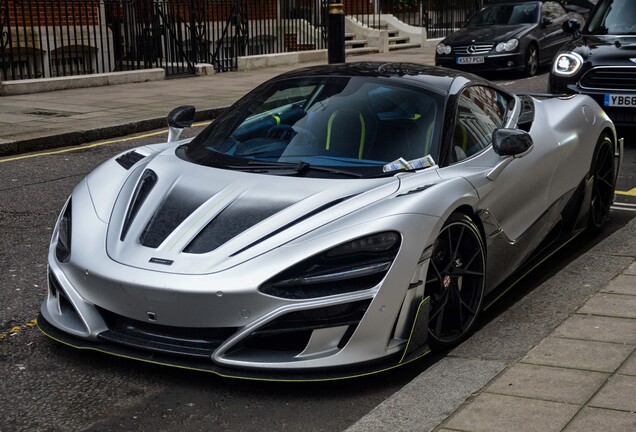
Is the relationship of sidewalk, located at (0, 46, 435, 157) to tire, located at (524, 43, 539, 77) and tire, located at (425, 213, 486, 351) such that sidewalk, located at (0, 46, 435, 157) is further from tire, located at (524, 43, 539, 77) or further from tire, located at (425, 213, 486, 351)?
tire, located at (425, 213, 486, 351)

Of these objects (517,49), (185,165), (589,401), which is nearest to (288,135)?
(185,165)

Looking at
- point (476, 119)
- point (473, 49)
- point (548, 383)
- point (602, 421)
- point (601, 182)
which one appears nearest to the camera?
point (602, 421)

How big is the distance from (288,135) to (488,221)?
1.14 m

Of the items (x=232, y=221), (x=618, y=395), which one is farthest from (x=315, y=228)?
(x=618, y=395)

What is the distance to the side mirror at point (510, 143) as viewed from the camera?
205 inches

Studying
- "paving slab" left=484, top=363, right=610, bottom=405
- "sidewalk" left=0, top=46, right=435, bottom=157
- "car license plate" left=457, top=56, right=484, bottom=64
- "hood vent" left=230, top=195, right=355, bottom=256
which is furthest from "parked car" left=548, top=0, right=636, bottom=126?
"car license plate" left=457, top=56, right=484, bottom=64

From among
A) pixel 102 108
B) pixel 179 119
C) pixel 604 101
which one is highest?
pixel 179 119

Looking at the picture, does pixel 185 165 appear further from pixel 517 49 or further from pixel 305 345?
pixel 517 49

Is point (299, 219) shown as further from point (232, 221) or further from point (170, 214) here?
point (170, 214)

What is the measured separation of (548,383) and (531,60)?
53.1 ft

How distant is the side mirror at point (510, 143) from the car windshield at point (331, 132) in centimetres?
31

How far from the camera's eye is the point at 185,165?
5.19m

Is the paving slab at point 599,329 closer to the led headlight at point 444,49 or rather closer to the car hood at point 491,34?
the car hood at point 491,34

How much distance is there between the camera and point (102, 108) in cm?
1496
